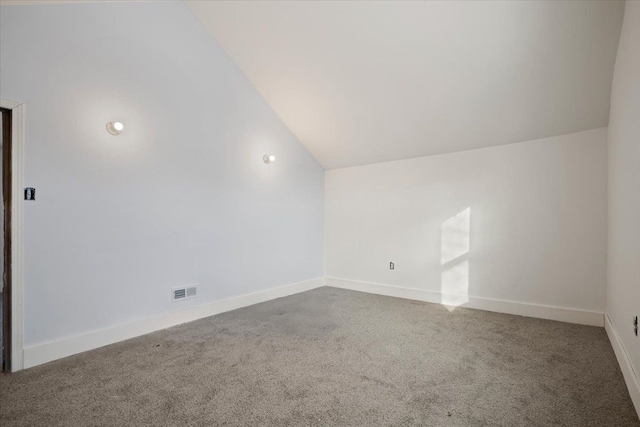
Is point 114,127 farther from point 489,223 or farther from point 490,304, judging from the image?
point 490,304

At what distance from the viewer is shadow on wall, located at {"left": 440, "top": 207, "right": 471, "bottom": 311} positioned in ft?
13.0

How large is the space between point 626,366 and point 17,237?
170 inches

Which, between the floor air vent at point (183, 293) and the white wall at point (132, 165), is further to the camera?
the floor air vent at point (183, 293)

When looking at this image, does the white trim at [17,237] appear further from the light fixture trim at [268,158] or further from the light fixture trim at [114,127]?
the light fixture trim at [268,158]

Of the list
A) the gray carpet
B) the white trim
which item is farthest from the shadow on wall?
the white trim

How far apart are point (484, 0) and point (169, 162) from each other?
3.16m

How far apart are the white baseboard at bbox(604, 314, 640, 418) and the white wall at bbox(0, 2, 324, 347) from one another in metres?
3.54

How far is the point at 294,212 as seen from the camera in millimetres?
4824

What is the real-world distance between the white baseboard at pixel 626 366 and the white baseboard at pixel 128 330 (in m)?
3.50

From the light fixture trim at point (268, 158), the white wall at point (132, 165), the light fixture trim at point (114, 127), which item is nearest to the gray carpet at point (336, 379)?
the white wall at point (132, 165)

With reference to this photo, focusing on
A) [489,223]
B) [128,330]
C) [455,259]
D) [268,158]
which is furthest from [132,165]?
[489,223]

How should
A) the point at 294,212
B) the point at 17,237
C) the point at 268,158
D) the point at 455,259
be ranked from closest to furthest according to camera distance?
1. the point at 17,237
2. the point at 455,259
3. the point at 268,158
4. the point at 294,212

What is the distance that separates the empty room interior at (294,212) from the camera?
201 cm

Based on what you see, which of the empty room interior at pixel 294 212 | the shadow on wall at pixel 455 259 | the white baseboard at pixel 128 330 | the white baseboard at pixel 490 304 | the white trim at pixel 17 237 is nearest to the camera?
the empty room interior at pixel 294 212
